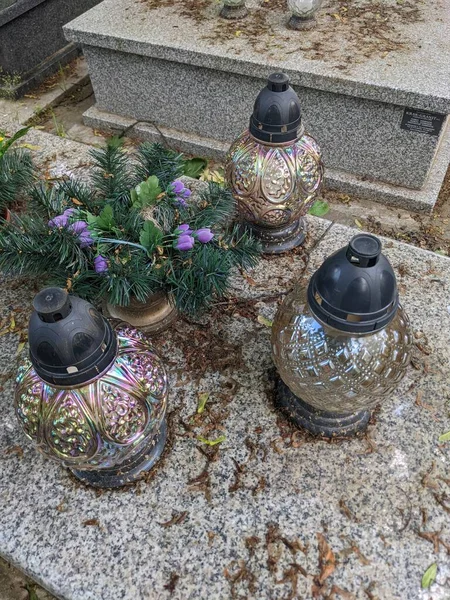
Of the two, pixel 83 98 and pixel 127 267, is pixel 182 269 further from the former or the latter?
pixel 83 98

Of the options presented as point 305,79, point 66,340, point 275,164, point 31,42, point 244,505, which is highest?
point 66,340

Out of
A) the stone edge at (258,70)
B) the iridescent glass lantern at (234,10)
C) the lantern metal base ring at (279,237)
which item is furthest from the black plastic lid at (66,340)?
the iridescent glass lantern at (234,10)

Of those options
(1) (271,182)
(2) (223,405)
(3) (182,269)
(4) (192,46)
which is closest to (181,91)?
(4) (192,46)

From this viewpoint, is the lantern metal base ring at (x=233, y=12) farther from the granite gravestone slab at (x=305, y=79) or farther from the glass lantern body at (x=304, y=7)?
the glass lantern body at (x=304, y=7)

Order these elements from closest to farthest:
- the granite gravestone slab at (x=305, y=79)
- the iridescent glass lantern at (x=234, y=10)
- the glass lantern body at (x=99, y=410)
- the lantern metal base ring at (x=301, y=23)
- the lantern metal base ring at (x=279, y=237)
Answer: the glass lantern body at (x=99, y=410)
the lantern metal base ring at (x=279, y=237)
the granite gravestone slab at (x=305, y=79)
the lantern metal base ring at (x=301, y=23)
the iridescent glass lantern at (x=234, y=10)

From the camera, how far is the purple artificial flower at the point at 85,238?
130cm

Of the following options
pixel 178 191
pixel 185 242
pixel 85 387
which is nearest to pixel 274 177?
pixel 178 191

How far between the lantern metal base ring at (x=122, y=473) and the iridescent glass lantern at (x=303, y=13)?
2787mm

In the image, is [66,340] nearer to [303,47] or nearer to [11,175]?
[11,175]

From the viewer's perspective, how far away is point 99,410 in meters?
1.02

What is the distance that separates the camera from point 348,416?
1.29 m

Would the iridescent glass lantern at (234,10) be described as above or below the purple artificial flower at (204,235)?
above

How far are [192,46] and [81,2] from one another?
7.50 feet

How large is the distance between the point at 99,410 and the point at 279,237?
1.00 meters
